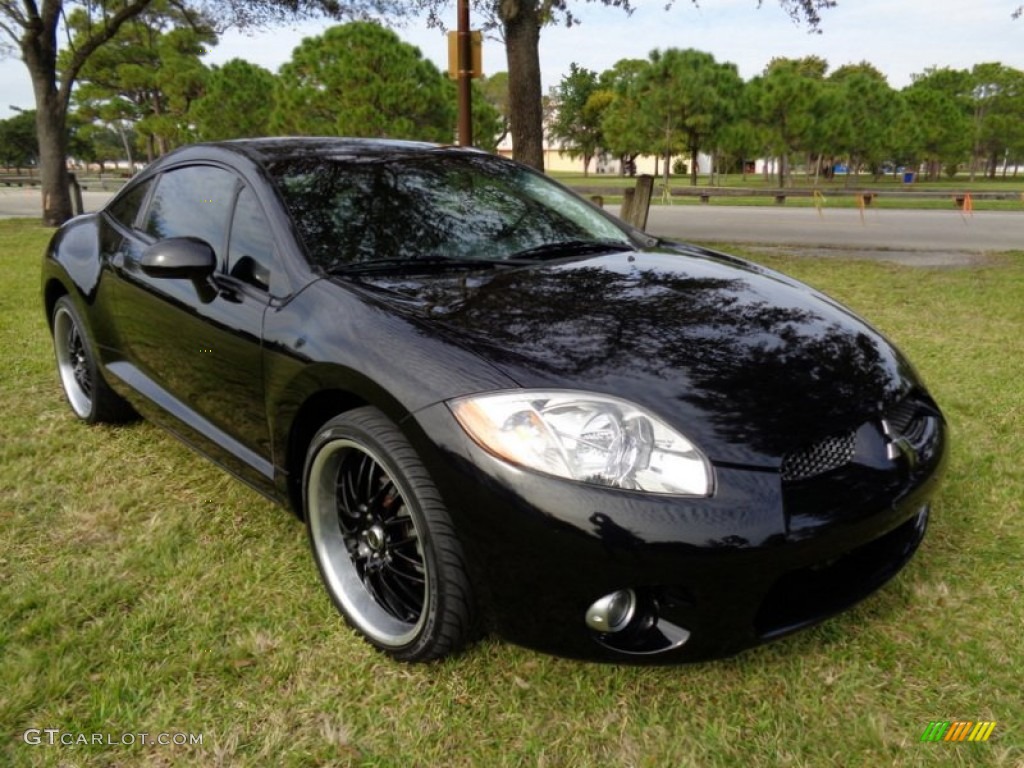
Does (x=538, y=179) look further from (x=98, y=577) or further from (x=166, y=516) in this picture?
(x=98, y=577)

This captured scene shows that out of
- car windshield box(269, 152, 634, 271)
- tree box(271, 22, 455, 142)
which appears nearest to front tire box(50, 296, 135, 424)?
car windshield box(269, 152, 634, 271)

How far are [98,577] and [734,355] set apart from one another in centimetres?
209

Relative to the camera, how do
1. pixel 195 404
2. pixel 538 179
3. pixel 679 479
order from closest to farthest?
pixel 679 479, pixel 195 404, pixel 538 179

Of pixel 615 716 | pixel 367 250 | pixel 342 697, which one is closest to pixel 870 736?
pixel 615 716

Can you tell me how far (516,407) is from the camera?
180 cm

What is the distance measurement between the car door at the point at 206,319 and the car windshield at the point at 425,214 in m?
0.19

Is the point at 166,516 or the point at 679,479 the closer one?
the point at 679,479

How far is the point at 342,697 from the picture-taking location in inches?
79.1

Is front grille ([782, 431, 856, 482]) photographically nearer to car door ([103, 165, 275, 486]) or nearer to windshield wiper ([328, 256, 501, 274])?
windshield wiper ([328, 256, 501, 274])

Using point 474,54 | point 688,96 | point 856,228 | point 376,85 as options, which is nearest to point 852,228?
point 856,228

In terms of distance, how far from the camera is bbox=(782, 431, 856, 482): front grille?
179 centimetres

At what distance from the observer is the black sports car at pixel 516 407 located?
1.72m

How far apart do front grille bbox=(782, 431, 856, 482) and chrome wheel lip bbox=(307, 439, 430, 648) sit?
984 mm

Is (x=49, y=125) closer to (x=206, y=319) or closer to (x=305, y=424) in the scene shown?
(x=206, y=319)
